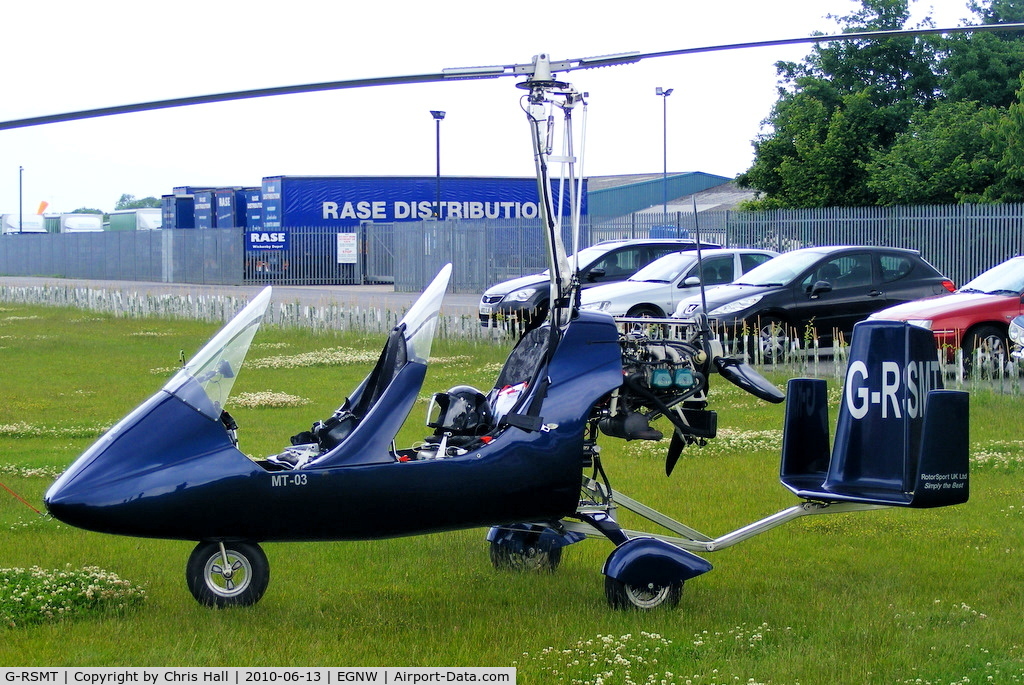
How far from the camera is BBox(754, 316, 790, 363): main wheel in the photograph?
16.1 m

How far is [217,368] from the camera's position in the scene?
6195 mm

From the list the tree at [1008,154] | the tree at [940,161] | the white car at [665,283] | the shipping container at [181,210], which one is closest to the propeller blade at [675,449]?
the white car at [665,283]

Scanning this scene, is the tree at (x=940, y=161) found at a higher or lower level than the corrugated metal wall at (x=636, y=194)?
lower

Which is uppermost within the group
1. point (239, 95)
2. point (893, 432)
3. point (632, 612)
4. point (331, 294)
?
point (239, 95)

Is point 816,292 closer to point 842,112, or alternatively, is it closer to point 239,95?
point 239,95

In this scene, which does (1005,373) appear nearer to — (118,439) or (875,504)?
(875,504)

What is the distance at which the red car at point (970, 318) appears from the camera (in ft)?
51.0

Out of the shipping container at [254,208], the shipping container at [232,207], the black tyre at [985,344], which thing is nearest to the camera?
the black tyre at [985,344]

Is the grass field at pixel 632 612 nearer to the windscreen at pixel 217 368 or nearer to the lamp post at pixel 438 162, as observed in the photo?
the windscreen at pixel 217 368

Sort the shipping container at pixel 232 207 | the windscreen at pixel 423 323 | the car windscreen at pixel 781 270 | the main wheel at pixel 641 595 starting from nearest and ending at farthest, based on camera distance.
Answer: the main wheel at pixel 641 595, the windscreen at pixel 423 323, the car windscreen at pixel 781 270, the shipping container at pixel 232 207

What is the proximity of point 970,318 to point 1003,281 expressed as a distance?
125 cm

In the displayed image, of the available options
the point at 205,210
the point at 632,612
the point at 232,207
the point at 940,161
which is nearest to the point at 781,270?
the point at 632,612

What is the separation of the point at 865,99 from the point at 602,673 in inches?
1595

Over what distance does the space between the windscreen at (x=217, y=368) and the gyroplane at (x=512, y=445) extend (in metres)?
0.01
